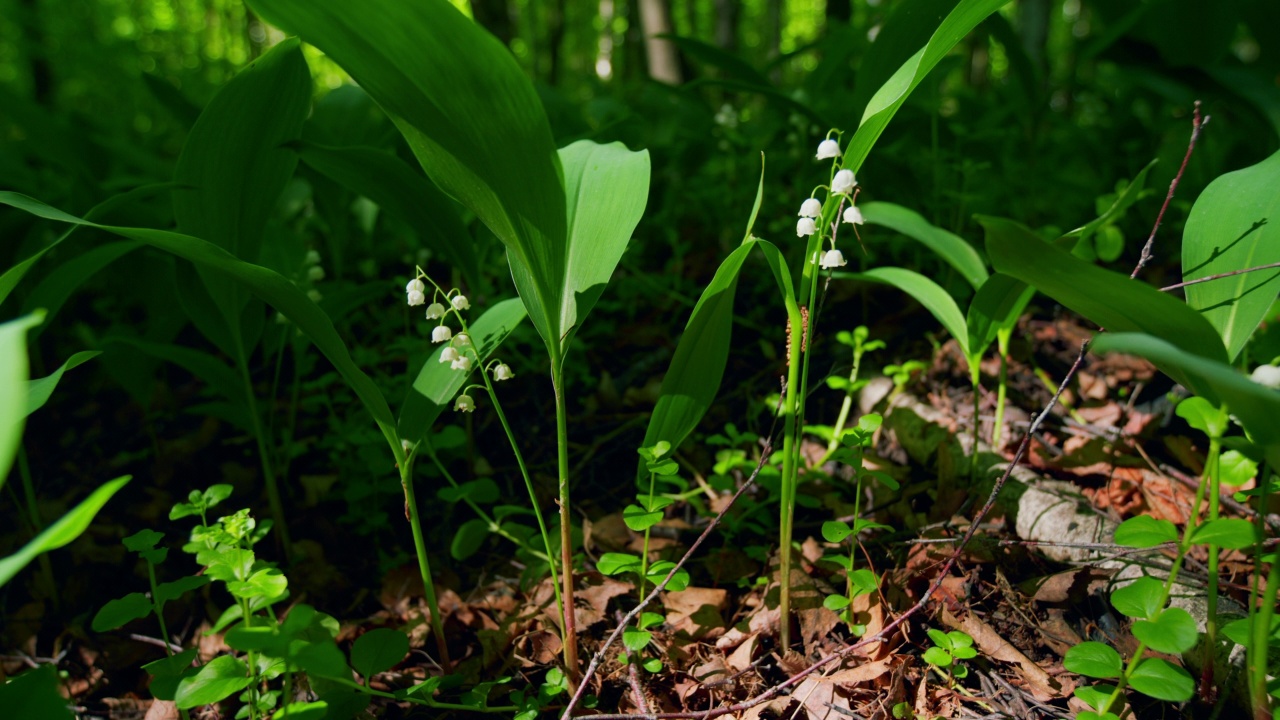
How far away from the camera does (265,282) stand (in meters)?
1.09

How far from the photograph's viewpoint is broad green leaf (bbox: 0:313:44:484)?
0.63m

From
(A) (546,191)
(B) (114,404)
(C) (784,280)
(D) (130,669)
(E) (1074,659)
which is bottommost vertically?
(D) (130,669)

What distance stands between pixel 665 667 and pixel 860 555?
1.61ft

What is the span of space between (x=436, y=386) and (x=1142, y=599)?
1.14 m

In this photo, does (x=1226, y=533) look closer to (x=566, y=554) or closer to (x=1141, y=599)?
(x=1141, y=599)

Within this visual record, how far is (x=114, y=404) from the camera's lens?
102 inches

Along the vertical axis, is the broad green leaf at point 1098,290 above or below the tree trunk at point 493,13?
below

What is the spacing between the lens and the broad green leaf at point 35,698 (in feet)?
2.76

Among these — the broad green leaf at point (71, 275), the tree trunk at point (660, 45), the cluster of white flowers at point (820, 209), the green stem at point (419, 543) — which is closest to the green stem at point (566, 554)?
the green stem at point (419, 543)

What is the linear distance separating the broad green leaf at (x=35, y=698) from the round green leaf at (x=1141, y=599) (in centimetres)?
134

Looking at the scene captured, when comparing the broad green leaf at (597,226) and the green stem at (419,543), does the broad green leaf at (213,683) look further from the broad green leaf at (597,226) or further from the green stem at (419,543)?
the broad green leaf at (597,226)

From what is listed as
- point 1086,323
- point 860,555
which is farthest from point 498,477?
point 1086,323

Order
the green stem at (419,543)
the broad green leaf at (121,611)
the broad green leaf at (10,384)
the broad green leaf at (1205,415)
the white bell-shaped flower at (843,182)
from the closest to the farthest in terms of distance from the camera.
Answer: the broad green leaf at (10,384) → the broad green leaf at (1205,415) → the white bell-shaped flower at (843,182) → the broad green leaf at (121,611) → the green stem at (419,543)

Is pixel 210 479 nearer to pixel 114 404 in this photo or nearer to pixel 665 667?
pixel 114 404
